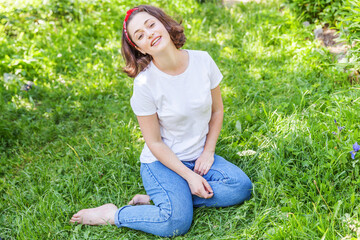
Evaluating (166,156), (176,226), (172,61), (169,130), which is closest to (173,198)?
(176,226)

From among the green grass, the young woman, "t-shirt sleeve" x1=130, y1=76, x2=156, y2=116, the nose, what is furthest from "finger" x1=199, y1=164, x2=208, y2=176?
the nose

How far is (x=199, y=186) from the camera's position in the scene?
87.6 inches

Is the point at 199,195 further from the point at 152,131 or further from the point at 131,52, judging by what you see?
the point at 131,52

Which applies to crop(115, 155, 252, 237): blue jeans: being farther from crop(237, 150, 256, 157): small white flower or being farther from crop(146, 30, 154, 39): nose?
crop(146, 30, 154, 39): nose

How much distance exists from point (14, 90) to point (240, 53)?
237 cm

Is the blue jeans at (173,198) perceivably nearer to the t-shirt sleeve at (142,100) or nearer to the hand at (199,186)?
the hand at (199,186)

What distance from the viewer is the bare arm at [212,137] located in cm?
237

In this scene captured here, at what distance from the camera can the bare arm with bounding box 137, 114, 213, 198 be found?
2.24 meters

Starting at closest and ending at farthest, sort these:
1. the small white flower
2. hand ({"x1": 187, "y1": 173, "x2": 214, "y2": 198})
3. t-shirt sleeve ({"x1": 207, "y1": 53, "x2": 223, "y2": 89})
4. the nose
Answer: the nose → hand ({"x1": 187, "y1": 173, "x2": 214, "y2": 198}) → t-shirt sleeve ({"x1": 207, "y1": 53, "x2": 223, "y2": 89}) → the small white flower

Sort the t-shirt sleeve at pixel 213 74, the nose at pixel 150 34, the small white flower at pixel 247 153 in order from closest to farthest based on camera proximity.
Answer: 1. the nose at pixel 150 34
2. the t-shirt sleeve at pixel 213 74
3. the small white flower at pixel 247 153

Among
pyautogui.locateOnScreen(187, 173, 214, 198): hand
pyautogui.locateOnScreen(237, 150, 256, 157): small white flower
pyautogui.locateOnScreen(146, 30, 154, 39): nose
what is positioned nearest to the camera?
pyautogui.locateOnScreen(146, 30, 154, 39): nose

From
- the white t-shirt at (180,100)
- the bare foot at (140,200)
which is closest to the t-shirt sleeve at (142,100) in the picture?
the white t-shirt at (180,100)

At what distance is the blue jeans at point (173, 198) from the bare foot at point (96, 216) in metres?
0.07

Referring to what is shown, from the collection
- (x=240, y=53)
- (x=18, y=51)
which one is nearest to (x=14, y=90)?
(x=18, y=51)
